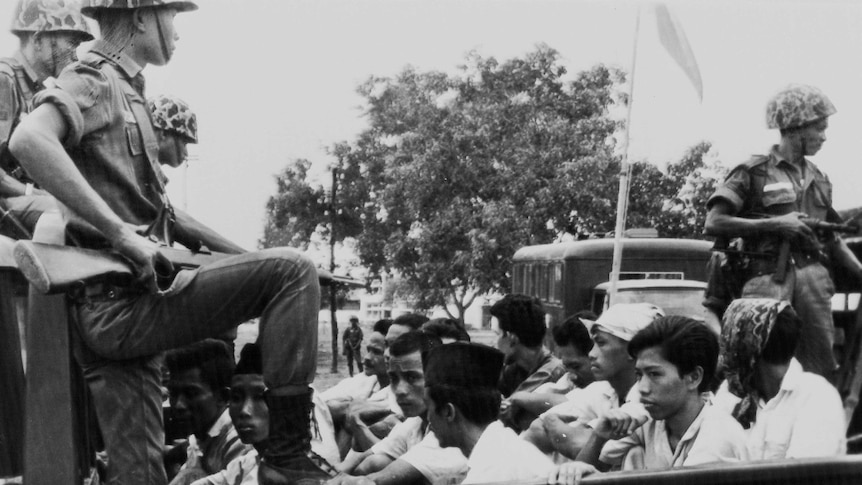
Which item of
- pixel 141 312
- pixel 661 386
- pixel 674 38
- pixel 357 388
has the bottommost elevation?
pixel 357 388

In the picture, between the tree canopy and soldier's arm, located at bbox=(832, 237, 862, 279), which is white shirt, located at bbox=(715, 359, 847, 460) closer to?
soldier's arm, located at bbox=(832, 237, 862, 279)

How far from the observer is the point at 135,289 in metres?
2.78

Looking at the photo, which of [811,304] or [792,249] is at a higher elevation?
[792,249]

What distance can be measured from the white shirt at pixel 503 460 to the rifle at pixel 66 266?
104cm

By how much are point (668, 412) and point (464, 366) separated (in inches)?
24.4

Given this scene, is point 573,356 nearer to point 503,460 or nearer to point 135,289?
point 503,460

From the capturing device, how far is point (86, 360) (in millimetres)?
2848

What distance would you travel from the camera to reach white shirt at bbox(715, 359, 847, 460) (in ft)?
10.3

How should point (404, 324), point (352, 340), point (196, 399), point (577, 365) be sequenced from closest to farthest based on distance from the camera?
point (196, 399), point (577, 365), point (404, 324), point (352, 340)

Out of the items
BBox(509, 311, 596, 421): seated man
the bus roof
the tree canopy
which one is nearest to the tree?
the tree canopy

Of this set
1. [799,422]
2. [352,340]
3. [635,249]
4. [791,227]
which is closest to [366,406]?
[791,227]

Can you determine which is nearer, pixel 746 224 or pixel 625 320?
pixel 625 320

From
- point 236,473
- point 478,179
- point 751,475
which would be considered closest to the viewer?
point 751,475

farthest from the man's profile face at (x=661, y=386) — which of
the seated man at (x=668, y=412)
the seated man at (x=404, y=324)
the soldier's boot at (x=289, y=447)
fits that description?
the seated man at (x=404, y=324)
